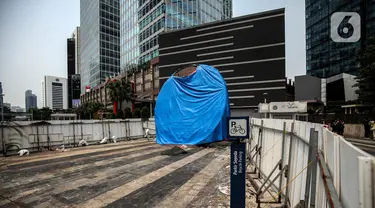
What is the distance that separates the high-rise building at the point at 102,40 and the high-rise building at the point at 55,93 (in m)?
110

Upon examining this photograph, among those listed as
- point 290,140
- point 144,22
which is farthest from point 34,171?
point 144,22

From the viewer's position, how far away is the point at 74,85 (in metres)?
188

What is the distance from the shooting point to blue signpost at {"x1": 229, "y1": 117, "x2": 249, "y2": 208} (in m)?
3.72

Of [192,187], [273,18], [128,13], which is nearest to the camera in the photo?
[192,187]

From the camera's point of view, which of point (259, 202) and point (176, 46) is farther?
point (176, 46)

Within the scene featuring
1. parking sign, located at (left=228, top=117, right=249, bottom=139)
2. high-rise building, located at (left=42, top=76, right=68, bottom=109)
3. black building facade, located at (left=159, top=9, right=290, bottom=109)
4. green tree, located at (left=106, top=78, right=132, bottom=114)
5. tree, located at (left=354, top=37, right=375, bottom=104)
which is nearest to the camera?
parking sign, located at (left=228, top=117, right=249, bottom=139)

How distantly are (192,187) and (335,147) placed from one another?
519 centimetres

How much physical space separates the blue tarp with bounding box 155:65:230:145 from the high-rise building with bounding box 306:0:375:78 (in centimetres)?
4836

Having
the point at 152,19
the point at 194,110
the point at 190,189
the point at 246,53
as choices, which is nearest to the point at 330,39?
the point at 246,53

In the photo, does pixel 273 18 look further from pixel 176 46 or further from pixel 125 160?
pixel 125 160

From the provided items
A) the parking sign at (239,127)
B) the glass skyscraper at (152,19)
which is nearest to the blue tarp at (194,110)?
the parking sign at (239,127)

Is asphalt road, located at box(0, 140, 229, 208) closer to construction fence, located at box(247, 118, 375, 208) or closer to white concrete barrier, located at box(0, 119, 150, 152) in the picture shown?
construction fence, located at box(247, 118, 375, 208)

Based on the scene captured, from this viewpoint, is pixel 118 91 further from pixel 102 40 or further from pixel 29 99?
pixel 102 40

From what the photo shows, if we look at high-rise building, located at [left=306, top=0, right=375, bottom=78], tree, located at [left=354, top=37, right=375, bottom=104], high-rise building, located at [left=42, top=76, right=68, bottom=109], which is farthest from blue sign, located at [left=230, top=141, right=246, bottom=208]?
high-rise building, located at [left=42, top=76, right=68, bottom=109]
